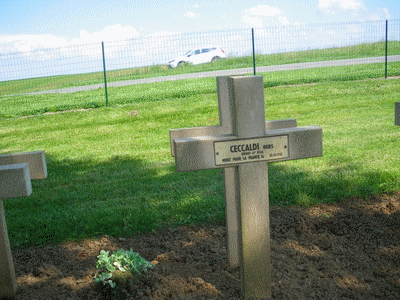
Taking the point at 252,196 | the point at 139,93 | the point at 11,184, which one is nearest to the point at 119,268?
the point at 11,184

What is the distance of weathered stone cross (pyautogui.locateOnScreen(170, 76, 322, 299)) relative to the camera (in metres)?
2.31

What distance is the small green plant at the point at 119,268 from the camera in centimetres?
250

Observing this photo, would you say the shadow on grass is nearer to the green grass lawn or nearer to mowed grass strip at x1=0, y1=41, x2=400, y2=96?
the green grass lawn

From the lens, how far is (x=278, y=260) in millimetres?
2949

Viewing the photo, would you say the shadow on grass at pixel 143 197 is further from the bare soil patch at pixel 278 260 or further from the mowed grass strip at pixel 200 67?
the mowed grass strip at pixel 200 67

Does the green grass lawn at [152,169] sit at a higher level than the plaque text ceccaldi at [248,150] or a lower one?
lower

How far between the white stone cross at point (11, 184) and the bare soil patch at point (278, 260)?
0.49 feet

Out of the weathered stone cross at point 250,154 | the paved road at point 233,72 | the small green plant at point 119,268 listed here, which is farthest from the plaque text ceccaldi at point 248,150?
the paved road at point 233,72

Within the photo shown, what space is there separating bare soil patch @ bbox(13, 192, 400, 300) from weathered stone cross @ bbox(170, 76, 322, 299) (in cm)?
29

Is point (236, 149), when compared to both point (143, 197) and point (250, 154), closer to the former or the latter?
point (250, 154)

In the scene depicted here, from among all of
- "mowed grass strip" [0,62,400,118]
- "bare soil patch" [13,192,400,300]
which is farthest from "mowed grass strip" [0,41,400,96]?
"bare soil patch" [13,192,400,300]

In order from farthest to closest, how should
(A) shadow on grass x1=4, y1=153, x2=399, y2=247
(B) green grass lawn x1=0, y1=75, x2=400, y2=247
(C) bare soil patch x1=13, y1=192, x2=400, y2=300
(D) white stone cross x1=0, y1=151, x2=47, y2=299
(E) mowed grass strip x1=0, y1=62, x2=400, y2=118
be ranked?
(E) mowed grass strip x1=0, y1=62, x2=400, y2=118
(B) green grass lawn x1=0, y1=75, x2=400, y2=247
(A) shadow on grass x1=4, y1=153, x2=399, y2=247
(C) bare soil patch x1=13, y1=192, x2=400, y2=300
(D) white stone cross x1=0, y1=151, x2=47, y2=299

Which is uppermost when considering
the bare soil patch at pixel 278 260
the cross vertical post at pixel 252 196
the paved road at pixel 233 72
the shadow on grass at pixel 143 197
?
the paved road at pixel 233 72

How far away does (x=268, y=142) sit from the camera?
239cm
